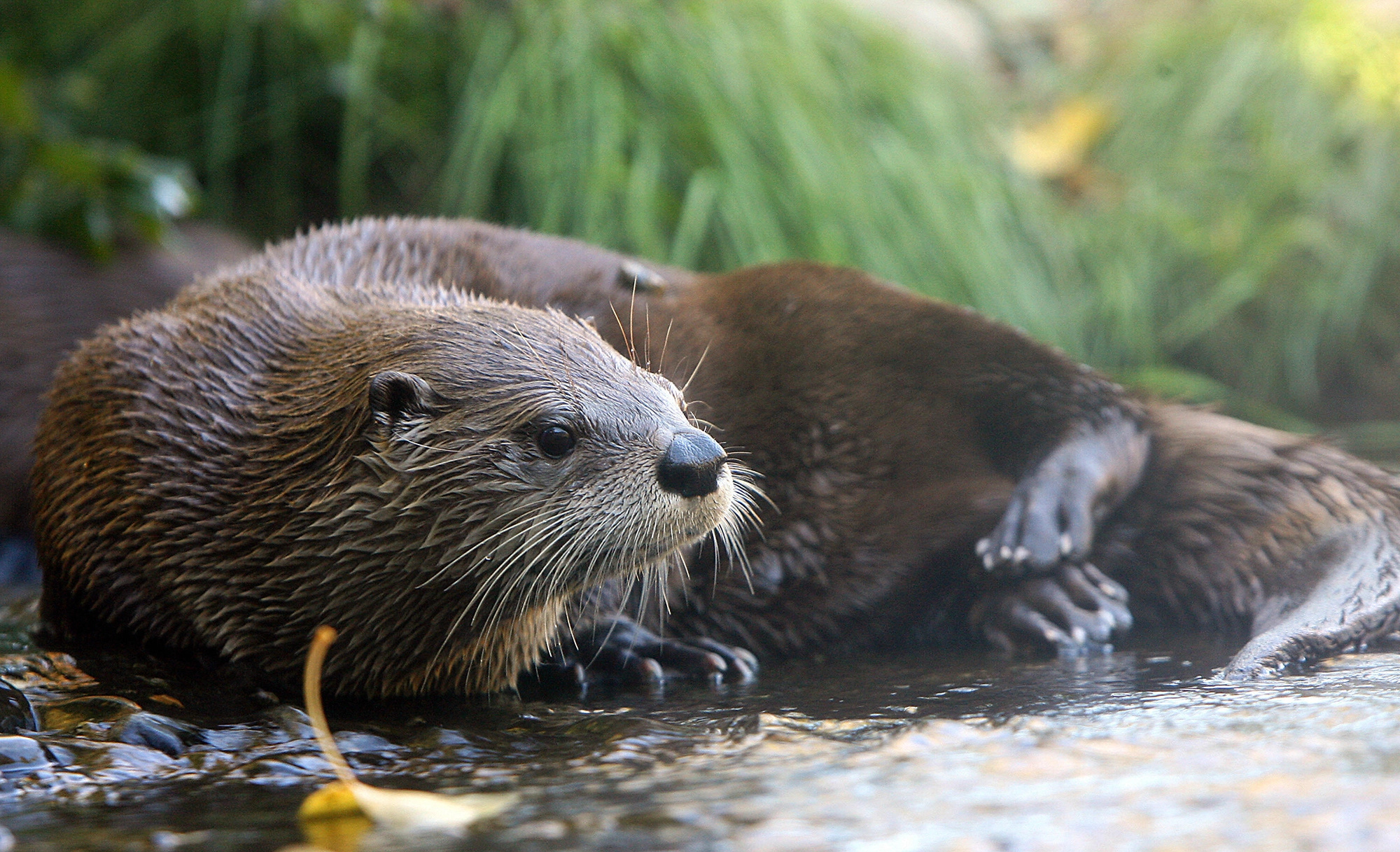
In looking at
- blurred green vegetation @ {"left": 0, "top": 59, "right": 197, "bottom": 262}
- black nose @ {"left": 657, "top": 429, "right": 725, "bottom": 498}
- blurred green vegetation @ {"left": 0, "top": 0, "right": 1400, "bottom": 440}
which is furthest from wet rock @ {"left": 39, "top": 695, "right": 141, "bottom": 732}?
blurred green vegetation @ {"left": 0, "top": 0, "right": 1400, "bottom": 440}

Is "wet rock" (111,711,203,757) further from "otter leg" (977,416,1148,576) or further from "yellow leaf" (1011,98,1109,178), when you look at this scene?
"yellow leaf" (1011,98,1109,178)

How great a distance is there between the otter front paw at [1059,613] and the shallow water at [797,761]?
0.19 m

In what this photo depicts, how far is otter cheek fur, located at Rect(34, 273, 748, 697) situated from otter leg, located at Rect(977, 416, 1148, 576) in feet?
1.81

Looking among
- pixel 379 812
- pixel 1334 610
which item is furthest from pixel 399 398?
pixel 1334 610

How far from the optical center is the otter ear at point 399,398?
2061 mm

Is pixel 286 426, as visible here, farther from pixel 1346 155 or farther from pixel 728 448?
pixel 1346 155

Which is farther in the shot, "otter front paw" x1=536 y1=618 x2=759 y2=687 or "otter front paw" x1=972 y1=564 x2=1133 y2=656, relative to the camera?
"otter front paw" x1=972 y1=564 x2=1133 y2=656

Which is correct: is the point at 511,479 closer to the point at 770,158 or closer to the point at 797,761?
the point at 797,761

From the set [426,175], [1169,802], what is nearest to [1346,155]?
[426,175]

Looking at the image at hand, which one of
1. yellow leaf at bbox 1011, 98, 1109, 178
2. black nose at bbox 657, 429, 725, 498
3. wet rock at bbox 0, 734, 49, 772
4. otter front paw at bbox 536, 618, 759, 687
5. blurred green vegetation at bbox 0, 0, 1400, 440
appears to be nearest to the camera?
wet rock at bbox 0, 734, 49, 772

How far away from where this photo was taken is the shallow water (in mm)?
1304

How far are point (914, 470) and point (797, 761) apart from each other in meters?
1.23

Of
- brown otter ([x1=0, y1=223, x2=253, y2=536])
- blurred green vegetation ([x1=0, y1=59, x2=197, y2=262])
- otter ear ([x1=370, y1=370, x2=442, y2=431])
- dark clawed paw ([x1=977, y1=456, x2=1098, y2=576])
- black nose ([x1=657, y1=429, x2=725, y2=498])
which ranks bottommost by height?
dark clawed paw ([x1=977, y1=456, x2=1098, y2=576])

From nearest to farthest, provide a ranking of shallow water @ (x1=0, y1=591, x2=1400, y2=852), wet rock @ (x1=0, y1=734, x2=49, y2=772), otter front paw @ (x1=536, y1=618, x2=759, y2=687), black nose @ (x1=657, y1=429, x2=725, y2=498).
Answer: shallow water @ (x1=0, y1=591, x2=1400, y2=852)
wet rock @ (x1=0, y1=734, x2=49, y2=772)
black nose @ (x1=657, y1=429, x2=725, y2=498)
otter front paw @ (x1=536, y1=618, x2=759, y2=687)
